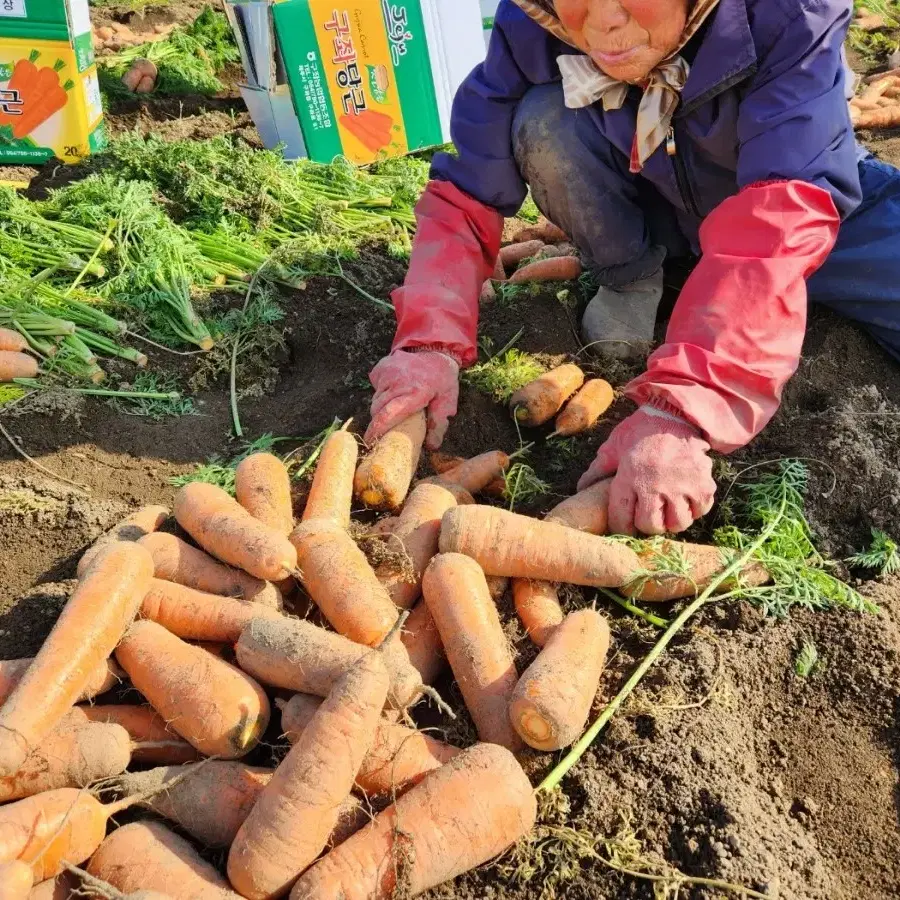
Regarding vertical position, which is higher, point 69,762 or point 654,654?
point 69,762

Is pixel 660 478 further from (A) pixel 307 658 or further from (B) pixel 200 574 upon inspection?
(B) pixel 200 574

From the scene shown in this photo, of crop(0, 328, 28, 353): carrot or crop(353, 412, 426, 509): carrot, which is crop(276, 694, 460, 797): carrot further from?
crop(0, 328, 28, 353): carrot

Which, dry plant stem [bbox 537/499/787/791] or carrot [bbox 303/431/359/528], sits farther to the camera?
carrot [bbox 303/431/359/528]

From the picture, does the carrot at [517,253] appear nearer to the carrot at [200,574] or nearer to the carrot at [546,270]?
the carrot at [546,270]

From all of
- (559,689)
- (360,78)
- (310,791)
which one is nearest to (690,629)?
(559,689)

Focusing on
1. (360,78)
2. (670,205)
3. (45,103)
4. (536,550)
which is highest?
(45,103)

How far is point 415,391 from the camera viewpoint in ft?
10.1

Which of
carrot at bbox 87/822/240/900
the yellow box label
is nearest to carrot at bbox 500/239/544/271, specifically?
the yellow box label

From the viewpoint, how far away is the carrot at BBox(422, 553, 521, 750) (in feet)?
7.22

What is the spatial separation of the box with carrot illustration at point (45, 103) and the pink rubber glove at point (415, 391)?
321 centimetres

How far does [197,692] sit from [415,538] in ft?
2.44

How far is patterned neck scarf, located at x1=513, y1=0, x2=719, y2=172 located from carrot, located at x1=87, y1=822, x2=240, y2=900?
2.46 m

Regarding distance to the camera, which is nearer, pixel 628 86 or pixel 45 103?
pixel 628 86

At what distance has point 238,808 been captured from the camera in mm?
2012
